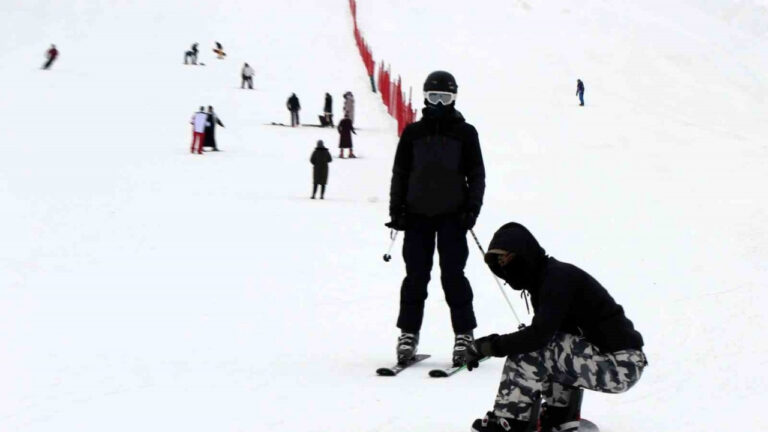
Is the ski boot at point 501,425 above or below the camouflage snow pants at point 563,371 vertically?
below

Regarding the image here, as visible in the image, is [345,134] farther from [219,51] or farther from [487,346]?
[487,346]

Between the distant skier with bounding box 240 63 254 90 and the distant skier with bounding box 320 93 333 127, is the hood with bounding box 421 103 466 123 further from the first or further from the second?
the distant skier with bounding box 240 63 254 90

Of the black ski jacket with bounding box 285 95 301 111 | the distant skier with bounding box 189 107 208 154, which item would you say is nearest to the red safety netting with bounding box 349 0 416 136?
the black ski jacket with bounding box 285 95 301 111

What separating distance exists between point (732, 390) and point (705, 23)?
45.4m

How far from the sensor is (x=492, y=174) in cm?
1811

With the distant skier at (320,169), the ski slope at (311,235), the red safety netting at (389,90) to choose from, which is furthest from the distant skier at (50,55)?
the distant skier at (320,169)

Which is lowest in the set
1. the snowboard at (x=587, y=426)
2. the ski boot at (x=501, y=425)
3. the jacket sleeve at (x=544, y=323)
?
the snowboard at (x=587, y=426)

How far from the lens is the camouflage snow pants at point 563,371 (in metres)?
3.89

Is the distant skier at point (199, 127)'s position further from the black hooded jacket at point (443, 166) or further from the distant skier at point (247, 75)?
the black hooded jacket at point (443, 166)

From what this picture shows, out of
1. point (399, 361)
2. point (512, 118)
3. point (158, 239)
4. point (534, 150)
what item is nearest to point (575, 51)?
point (512, 118)

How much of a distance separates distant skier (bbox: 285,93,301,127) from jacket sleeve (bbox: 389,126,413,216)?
20544mm

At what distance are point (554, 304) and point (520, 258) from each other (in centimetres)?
22

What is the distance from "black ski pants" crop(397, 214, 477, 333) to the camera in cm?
567

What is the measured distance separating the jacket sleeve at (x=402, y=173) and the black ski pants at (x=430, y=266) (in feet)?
0.32
